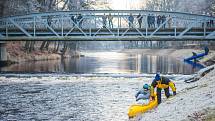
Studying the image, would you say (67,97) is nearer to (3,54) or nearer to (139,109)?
(139,109)

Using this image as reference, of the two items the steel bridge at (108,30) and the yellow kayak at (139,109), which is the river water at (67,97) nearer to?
the yellow kayak at (139,109)

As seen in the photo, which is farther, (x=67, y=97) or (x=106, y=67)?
(x=106, y=67)

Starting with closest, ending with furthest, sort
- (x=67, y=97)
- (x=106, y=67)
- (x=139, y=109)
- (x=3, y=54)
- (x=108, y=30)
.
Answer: (x=139, y=109) → (x=67, y=97) → (x=108, y=30) → (x=3, y=54) → (x=106, y=67)

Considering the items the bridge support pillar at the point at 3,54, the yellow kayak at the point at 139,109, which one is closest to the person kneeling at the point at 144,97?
the yellow kayak at the point at 139,109

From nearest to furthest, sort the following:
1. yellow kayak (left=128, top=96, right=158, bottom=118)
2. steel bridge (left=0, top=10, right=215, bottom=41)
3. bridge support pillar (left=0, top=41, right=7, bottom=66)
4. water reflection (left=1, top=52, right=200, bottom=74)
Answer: yellow kayak (left=128, top=96, right=158, bottom=118) < water reflection (left=1, top=52, right=200, bottom=74) < steel bridge (left=0, top=10, right=215, bottom=41) < bridge support pillar (left=0, top=41, right=7, bottom=66)

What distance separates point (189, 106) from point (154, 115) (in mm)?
1335

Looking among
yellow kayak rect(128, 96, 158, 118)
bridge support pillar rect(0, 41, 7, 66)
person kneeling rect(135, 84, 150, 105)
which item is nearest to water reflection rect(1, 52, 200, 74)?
bridge support pillar rect(0, 41, 7, 66)

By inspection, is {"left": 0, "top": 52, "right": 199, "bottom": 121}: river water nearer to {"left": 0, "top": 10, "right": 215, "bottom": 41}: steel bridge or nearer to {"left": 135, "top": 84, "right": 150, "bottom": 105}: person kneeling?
{"left": 135, "top": 84, "right": 150, "bottom": 105}: person kneeling

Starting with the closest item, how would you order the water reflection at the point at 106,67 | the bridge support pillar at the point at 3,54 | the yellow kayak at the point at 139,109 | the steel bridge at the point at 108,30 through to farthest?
the yellow kayak at the point at 139,109 < the water reflection at the point at 106,67 < the steel bridge at the point at 108,30 < the bridge support pillar at the point at 3,54

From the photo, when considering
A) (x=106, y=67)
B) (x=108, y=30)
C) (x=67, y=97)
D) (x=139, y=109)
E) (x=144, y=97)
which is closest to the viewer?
(x=139, y=109)

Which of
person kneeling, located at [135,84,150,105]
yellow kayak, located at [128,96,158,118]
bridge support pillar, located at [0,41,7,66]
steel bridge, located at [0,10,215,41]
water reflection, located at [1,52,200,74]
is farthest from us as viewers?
bridge support pillar, located at [0,41,7,66]

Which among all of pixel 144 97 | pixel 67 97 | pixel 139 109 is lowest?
pixel 67 97

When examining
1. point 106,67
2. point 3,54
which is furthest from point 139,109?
point 3,54

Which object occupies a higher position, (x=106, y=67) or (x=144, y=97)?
(x=144, y=97)
